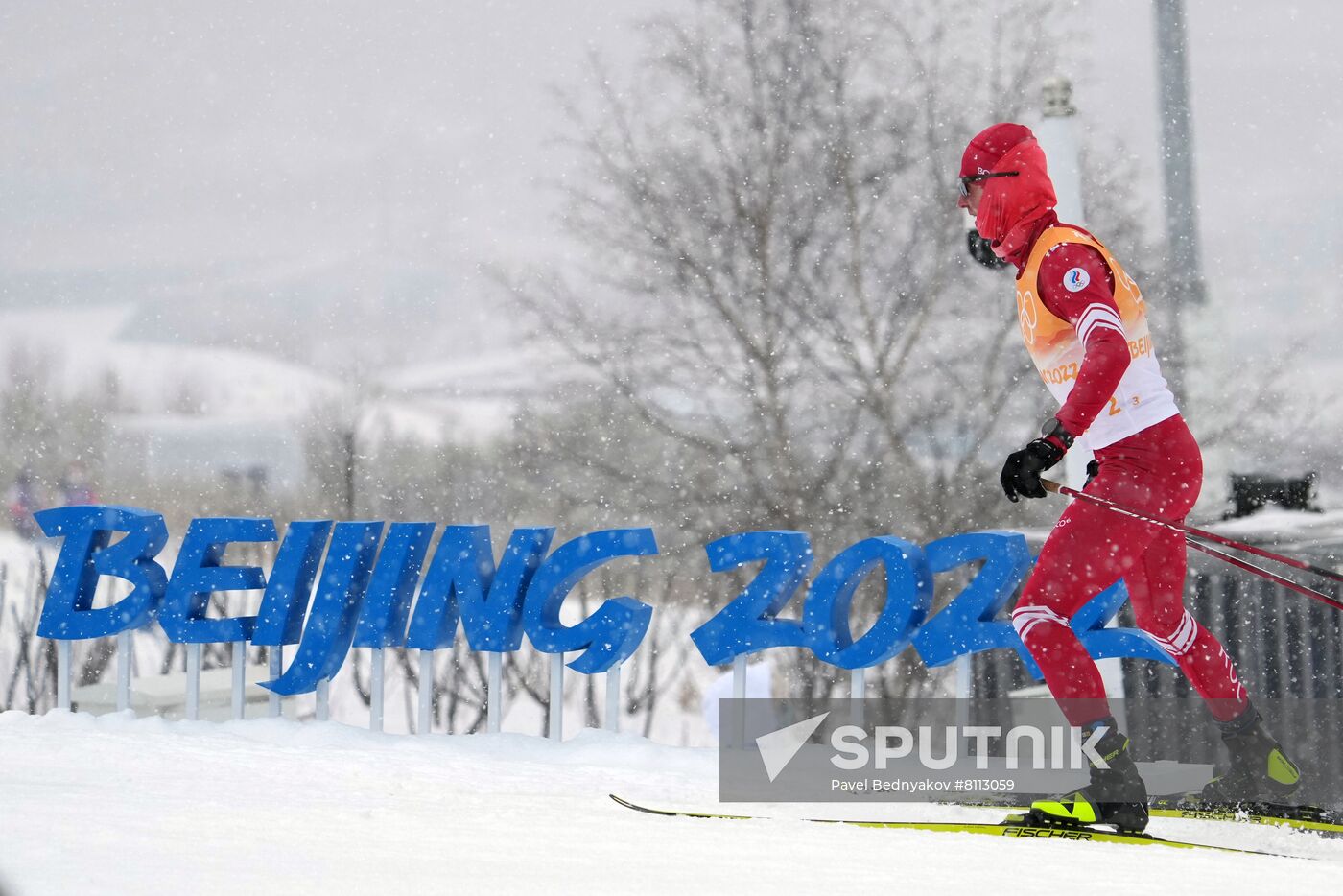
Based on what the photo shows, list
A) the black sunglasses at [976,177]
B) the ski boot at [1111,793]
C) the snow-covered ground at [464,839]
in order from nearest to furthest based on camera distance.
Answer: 1. the snow-covered ground at [464,839]
2. the ski boot at [1111,793]
3. the black sunglasses at [976,177]

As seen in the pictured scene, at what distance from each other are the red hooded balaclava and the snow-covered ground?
1.64 meters

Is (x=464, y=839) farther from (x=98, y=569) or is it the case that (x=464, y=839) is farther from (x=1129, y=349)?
(x=98, y=569)

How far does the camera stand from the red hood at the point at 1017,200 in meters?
3.18

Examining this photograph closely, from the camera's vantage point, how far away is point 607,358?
10281mm

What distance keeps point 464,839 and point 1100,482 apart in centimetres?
192

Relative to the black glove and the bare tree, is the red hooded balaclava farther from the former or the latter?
the bare tree

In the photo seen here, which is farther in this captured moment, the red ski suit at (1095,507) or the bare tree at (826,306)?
the bare tree at (826,306)

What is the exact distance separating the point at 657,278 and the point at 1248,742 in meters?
7.54

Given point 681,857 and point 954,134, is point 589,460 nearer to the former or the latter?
point 954,134

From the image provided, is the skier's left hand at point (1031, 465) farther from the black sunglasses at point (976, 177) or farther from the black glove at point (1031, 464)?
the black sunglasses at point (976, 177)

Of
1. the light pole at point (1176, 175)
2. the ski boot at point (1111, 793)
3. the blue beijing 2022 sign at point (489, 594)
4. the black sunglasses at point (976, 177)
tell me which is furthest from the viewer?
the light pole at point (1176, 175)

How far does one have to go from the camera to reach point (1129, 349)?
3074mm

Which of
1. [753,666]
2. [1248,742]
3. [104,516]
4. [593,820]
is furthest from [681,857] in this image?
[753,666]

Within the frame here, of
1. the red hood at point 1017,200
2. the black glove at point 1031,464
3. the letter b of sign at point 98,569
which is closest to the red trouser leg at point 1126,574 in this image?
the black glove at point 1031,464
